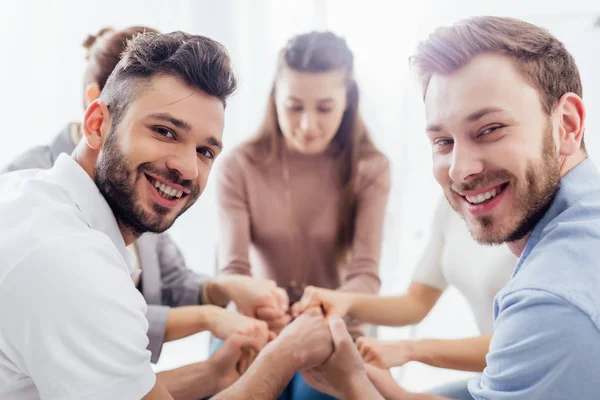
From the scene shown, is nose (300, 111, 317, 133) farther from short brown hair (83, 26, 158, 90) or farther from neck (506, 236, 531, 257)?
neck (506, 236, 531, 257)

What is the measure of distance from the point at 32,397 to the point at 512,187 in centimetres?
66

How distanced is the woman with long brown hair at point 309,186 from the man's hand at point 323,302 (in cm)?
15

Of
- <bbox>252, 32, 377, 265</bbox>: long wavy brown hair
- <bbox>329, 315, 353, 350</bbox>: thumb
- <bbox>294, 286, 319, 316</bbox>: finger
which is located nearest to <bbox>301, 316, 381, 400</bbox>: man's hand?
<bbox>329, 315, 353, 350</bbox>: thumb

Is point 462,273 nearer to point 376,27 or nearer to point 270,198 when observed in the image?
point 270,198

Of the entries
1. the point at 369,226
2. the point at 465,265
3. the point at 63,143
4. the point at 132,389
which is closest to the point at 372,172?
the point at 369,226

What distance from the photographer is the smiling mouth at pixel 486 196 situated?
838 mm

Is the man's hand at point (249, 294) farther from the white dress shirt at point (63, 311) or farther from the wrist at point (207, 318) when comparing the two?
the white dress shirt at point (63, 311)

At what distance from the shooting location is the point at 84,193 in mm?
892

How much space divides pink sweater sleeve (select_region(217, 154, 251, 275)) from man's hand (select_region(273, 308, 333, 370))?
38cm

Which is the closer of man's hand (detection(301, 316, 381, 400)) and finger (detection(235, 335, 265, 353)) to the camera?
man's hand (detection(301, 316, 381, 400))

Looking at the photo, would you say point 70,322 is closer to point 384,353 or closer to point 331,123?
point 384,353

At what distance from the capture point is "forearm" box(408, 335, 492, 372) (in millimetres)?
1188

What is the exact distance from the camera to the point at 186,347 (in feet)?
7.37

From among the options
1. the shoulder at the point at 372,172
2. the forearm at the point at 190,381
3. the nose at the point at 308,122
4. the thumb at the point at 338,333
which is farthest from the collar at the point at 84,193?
the shoulder at the point at 372,172
